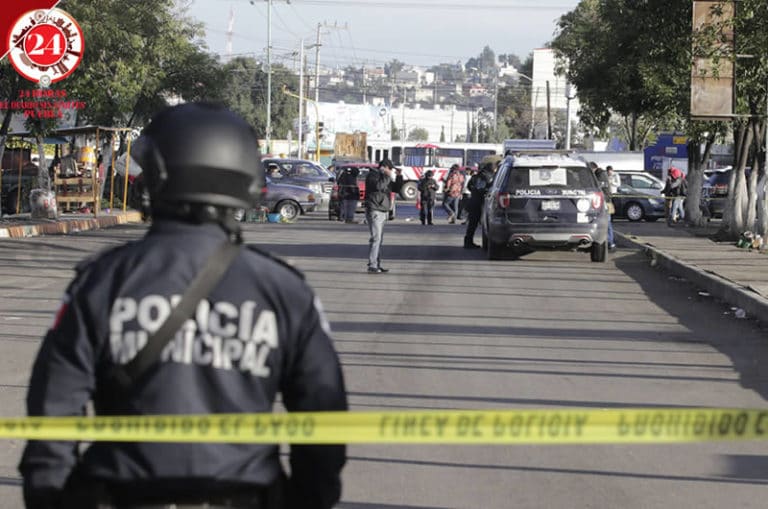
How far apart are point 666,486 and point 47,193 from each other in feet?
93.9

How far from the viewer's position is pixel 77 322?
2.97 metres

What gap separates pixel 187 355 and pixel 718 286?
15.3 meters

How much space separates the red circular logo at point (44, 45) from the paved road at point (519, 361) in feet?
13.9

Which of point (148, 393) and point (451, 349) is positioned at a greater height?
point (148, 393)

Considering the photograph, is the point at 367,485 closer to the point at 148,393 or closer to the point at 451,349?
the point at 148,393

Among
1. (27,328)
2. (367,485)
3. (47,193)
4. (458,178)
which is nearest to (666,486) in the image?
(367,485)

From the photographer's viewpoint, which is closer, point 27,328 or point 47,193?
point 27,328

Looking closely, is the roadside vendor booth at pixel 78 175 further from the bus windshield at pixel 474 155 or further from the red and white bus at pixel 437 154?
the bus windshield at pixel 474 155

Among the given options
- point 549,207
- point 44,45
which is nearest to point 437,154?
point 44,45

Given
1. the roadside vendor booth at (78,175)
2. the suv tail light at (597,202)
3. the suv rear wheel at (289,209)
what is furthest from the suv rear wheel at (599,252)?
the suv rear wheel at (289,209)

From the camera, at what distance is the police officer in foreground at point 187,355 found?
2.92 metres

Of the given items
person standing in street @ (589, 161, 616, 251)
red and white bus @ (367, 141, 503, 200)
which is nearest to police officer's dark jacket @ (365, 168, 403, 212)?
person standing in street @ (589, 161, 616, 251)

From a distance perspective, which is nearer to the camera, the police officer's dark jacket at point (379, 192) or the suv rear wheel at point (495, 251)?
the police officer's dark jacket at point (379, 192)

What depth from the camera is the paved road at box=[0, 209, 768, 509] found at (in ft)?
22.6
